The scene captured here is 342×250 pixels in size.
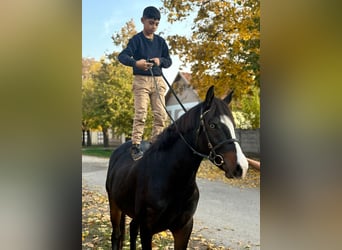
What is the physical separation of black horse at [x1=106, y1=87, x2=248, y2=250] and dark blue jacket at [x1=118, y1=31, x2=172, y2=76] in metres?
0.36

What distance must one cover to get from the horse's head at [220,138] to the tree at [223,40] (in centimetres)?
28

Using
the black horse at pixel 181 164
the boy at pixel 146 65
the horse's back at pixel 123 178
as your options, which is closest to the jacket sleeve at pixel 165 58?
the boy at pixel 146 65

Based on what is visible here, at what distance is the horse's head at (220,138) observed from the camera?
176cm

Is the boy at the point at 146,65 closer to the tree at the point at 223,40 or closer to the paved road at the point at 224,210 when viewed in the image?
the tree at the point at 223,40

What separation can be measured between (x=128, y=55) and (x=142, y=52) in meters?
0.08

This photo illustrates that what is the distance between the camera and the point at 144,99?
199 cm

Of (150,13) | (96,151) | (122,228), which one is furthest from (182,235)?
(150,13)

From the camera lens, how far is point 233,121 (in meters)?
1.82

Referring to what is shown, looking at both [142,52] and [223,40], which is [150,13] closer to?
[142,52]

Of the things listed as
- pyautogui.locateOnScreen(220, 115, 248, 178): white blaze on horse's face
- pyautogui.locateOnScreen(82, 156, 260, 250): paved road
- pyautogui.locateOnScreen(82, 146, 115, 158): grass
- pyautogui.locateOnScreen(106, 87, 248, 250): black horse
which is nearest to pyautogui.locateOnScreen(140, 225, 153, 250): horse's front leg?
pyautogui.locateOnScreen(106, 87, 248, 250): black horse

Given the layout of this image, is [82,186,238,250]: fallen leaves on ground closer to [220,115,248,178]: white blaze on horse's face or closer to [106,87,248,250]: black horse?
[106,87,248,250]: black horse
